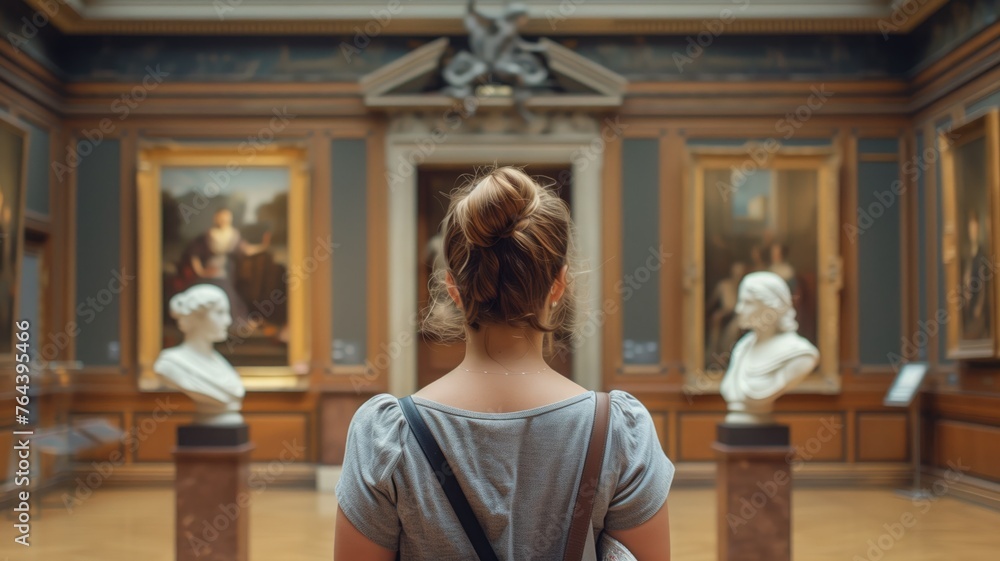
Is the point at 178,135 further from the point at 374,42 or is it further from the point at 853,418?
the point at 853,418

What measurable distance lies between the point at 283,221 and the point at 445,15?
3251 millimetres

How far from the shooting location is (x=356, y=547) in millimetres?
1534

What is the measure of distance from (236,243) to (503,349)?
10.4 metres

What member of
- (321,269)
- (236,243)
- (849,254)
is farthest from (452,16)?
(849,254)

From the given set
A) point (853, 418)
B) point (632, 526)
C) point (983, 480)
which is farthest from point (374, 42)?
point (632, 526)

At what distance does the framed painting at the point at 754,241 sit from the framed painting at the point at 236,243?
4870 mm

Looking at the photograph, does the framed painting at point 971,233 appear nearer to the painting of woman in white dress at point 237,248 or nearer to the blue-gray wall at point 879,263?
the blue-gray wall at point 879,263

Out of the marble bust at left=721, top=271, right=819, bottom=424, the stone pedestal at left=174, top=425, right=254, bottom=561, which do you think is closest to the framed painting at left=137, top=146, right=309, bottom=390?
the stone pedestal at left=174, top=425, right=254, bottom=561

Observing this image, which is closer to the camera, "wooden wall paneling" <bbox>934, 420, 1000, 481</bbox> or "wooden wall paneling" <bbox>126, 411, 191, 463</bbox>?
"wooden wall paneling" <bbox>934, 420, 1000, 481</bbox>

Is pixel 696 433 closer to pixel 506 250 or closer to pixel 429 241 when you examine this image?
pixel 429 241

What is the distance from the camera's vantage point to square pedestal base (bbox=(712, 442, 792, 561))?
6000 millimetres

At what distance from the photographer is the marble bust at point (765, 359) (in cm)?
632

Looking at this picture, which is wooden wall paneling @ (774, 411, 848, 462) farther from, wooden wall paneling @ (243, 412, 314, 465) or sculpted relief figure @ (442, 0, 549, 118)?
wooden wall paneling @ (243, 412, 314, 465)

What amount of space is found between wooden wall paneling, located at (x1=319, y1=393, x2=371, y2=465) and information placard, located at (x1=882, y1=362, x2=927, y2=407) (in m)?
6.15
